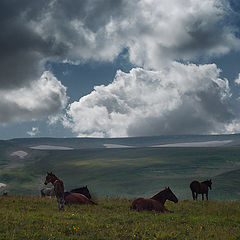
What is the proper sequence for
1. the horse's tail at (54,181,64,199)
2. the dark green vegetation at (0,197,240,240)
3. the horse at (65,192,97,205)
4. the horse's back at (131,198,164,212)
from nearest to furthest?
the dark green vegetation at (0,197,240,240) → the horse's tail at (54,181,64,199) → the horse's back at (131,198,164,212) → the horse at (65,192,97,205)

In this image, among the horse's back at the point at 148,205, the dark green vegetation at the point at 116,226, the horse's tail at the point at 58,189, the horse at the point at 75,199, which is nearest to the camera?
the dark green vegetation at the point at 116,226

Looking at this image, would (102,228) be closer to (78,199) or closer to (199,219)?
(199,219)

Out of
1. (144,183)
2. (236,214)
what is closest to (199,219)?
(236,214)

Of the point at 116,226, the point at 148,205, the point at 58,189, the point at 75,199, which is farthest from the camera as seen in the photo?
the point at 75,199

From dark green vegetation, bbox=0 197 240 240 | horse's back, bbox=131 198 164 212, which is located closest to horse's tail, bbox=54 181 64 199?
dark green vegetation, bbox=0 197 240 240

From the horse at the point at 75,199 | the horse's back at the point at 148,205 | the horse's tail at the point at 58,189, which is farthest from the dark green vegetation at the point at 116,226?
the horse at the point at 75,199

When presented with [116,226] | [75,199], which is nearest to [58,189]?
[75,199]

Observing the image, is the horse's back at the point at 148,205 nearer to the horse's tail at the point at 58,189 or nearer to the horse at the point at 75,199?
the horse at the point at 75,199

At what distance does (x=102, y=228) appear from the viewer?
40.8 feet

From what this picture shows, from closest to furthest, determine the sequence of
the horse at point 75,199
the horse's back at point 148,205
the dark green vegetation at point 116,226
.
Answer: the dark green vegetation at point 116,226
the horse's back at point 148,205
the horse at point 75,199

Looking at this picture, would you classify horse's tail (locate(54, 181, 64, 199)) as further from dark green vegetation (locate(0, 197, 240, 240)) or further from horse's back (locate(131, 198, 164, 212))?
horse's back (locate(131, 198, 164, 212))

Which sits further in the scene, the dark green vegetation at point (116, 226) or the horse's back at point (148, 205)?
the horse's back at point (148, 205)

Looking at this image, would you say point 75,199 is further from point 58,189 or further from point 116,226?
point 116,226

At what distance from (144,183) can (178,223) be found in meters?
137
